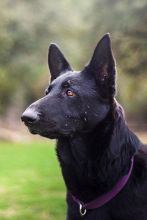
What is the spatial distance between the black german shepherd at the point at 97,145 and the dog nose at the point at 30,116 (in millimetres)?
119

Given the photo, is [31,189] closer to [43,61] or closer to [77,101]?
[77,101]

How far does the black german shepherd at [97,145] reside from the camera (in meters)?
4.68

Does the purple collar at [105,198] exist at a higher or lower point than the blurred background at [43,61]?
lower

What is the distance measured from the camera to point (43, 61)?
92.4ft

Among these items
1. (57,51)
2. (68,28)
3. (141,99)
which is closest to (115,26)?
(57,51)

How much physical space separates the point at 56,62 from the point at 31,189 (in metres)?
6.96

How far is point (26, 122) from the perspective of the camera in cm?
451

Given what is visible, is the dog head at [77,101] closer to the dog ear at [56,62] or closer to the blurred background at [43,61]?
the dog ear at [56,62]

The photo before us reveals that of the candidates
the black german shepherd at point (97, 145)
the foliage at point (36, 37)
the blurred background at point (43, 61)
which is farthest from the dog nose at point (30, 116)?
the foliage at point (36, 37)

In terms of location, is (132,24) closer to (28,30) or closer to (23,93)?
(28,30)

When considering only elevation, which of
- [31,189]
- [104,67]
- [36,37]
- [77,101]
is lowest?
[31,189]

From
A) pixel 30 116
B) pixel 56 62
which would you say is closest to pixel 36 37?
pixel 56 62

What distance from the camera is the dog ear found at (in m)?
5.33

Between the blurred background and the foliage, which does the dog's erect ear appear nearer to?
the blurred background
